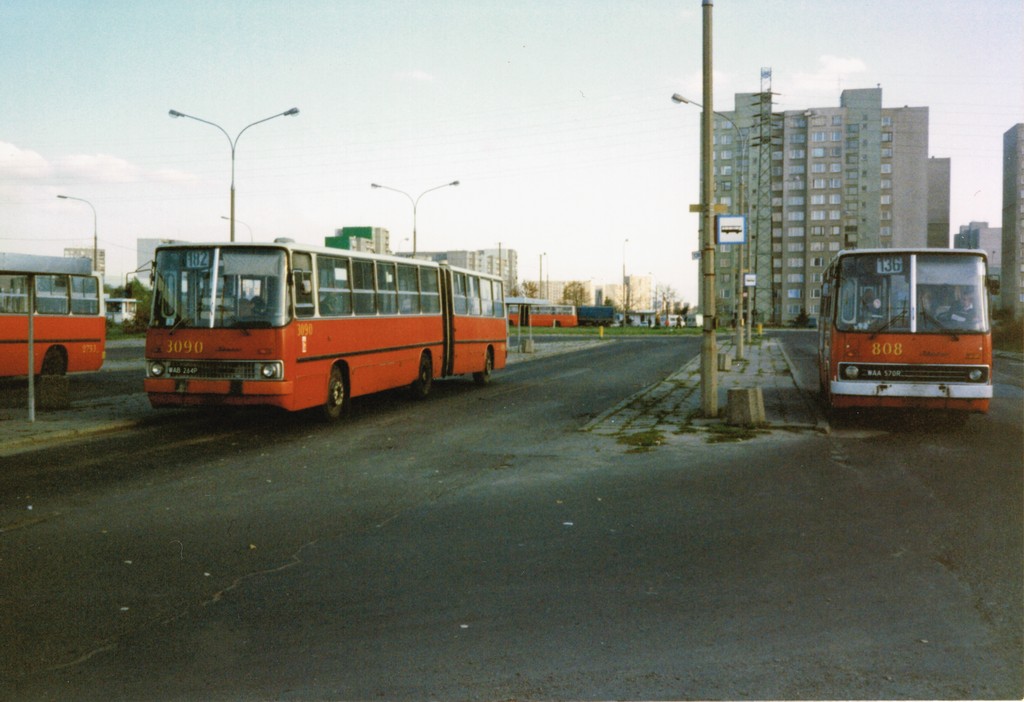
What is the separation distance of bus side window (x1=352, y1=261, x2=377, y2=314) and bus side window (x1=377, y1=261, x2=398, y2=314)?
0.88 feet

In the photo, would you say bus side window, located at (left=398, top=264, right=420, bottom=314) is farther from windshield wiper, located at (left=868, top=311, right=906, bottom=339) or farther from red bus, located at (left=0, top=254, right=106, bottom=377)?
windshield wiper, located at (left=868, top=311, right=906, bottom=339)

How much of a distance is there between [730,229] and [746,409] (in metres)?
3.13

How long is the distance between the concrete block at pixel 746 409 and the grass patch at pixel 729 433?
0.14 m

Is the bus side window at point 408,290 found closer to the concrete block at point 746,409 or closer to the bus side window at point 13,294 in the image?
the concrete block at point 746,409

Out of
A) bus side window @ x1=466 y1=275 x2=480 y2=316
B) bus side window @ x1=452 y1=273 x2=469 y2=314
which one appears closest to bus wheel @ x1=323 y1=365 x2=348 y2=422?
bus side window @ x1=452 y1=273 x2=469 y2=314

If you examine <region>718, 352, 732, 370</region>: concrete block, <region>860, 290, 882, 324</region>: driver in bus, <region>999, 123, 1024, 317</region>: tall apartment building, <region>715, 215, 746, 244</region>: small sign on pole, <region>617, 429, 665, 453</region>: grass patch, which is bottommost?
<region>617, 429, 665, 453</region>: grass patch

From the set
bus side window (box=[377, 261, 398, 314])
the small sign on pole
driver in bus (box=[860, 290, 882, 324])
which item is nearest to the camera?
driver in bus (box=[860, 290, 882, 324])

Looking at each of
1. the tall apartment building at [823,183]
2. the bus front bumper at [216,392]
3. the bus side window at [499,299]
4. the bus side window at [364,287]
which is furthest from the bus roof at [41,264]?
the tall apartment building at [823,183]

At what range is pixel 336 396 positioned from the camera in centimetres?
1445

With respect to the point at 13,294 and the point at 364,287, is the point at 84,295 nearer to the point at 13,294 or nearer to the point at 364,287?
the point at 13,294

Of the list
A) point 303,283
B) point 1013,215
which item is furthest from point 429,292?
point 1013,215

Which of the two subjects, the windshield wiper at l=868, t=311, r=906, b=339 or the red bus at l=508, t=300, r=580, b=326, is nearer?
the windshield wiper at l=868, t=311, r=906, b=339

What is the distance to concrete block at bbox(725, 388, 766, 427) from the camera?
42.8ft

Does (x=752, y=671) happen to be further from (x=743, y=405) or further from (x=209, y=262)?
(x=209, y=262)
